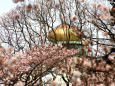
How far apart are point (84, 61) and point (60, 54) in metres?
10.7

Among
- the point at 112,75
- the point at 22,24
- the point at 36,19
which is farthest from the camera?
the point at 22,24

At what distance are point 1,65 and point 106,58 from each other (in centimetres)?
163

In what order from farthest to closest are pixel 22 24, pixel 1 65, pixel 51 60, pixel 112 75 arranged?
1. pixel 22 24
2. pixel 51 60
3. pixel 1 65
4. pixel 112 75

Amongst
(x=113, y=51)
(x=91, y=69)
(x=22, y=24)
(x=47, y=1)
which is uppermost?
(x=47, y=1)

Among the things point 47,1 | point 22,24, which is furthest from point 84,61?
point 22,24

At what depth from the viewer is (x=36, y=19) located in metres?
14.6

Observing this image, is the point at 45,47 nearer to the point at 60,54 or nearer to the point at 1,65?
the point at 60,54

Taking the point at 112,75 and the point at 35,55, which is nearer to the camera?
the point at 112,75

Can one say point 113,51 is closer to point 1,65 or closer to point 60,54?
point 1,65

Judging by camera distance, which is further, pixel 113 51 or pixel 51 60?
pixel 51 60

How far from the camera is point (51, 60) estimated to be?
12.1m

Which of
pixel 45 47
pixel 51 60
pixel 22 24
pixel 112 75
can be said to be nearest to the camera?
pixel 112 75

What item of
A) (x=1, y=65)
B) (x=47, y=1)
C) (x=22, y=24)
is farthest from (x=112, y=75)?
(x=22, y=24)

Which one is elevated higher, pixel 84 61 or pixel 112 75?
pixel 84 61
